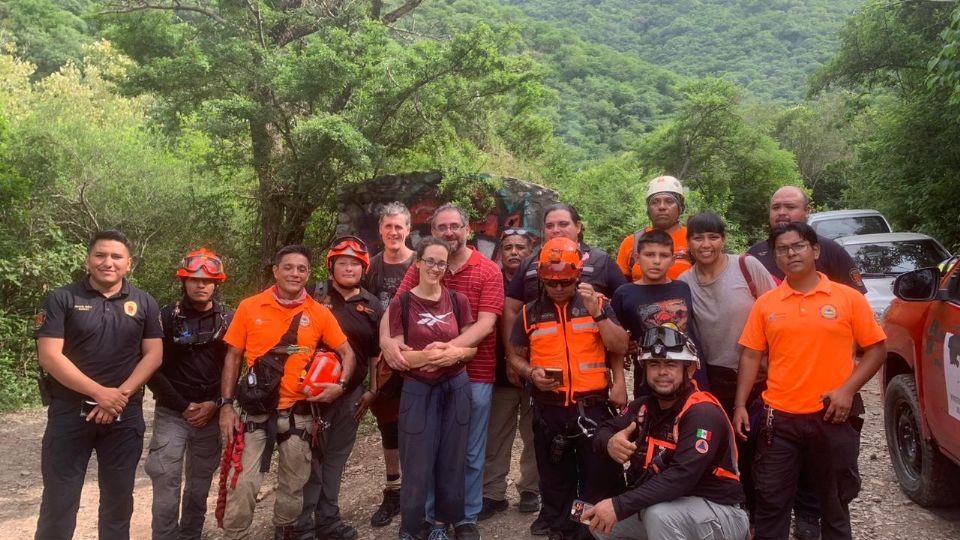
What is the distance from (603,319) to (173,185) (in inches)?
448

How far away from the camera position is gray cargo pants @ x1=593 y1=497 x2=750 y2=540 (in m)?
3.06

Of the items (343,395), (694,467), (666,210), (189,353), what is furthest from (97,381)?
(666,210)

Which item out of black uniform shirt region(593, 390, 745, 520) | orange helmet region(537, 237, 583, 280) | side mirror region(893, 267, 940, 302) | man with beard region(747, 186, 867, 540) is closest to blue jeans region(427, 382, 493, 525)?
orange helmet region(537, 237, 583, 280)

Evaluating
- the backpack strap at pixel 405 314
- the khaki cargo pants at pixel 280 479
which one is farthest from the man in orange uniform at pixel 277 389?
the backpack strap at pixel 405 314

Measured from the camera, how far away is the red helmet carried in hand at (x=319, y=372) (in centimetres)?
397

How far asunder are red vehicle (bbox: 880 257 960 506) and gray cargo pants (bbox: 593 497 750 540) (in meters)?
1.56

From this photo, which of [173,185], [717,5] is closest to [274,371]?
[173,185]

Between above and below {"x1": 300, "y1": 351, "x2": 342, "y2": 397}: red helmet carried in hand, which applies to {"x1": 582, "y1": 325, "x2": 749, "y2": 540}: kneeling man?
below

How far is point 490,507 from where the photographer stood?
4.53 m

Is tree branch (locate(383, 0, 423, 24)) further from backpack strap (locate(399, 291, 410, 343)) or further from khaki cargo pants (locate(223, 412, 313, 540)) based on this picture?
khaki cargo pants (locate(223, 412, 313, 540))

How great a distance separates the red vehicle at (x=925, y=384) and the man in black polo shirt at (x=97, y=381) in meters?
4.46

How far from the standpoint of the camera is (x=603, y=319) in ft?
12.2

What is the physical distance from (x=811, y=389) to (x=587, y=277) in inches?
54.5

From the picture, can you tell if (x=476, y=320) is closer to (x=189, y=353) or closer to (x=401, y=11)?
(x=189, y=353)
